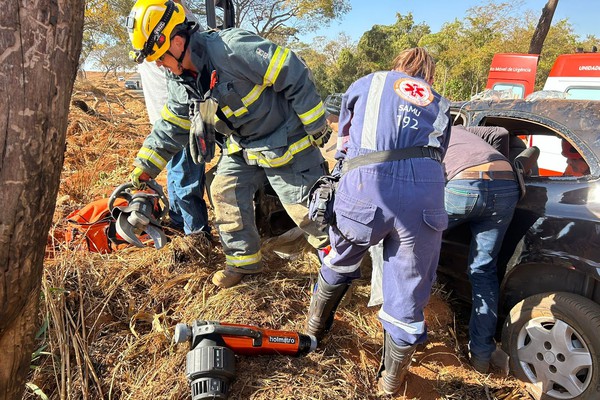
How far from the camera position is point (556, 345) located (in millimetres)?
2256

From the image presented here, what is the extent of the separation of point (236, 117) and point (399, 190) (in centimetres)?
113

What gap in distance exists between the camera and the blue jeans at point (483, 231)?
7.98 feet

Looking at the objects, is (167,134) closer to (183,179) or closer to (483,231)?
(183,179)

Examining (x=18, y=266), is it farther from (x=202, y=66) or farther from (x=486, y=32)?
(x=486, y=32)

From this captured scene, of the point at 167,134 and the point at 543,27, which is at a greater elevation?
the point at 543,27

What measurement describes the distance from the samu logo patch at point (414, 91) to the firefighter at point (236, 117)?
621 mm

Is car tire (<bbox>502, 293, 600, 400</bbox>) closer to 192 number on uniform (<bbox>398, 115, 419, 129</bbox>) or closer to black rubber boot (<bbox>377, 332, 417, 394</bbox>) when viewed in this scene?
black rubber boot (<bbox>377, 332, 417, 394</bbox>)

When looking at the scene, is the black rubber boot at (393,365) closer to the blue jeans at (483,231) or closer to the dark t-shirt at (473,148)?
the blue jeans at (483,231)

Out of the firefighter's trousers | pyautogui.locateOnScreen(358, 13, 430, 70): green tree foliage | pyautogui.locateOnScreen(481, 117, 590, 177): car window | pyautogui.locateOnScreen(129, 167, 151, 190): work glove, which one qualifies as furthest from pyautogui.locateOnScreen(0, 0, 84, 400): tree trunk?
pyautogui.locateOnScreen(358, 13, 430, 70): green tree foliage

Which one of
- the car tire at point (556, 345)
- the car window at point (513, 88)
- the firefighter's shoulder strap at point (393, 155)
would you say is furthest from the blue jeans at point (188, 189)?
the car window at point (513, 88)

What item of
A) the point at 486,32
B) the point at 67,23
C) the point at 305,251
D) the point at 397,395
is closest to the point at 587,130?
the point at 397,395

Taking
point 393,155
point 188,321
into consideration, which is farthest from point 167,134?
point 393,155

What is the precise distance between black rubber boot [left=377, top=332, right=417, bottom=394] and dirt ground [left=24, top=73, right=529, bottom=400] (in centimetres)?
8

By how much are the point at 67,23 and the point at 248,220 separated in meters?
1.75
